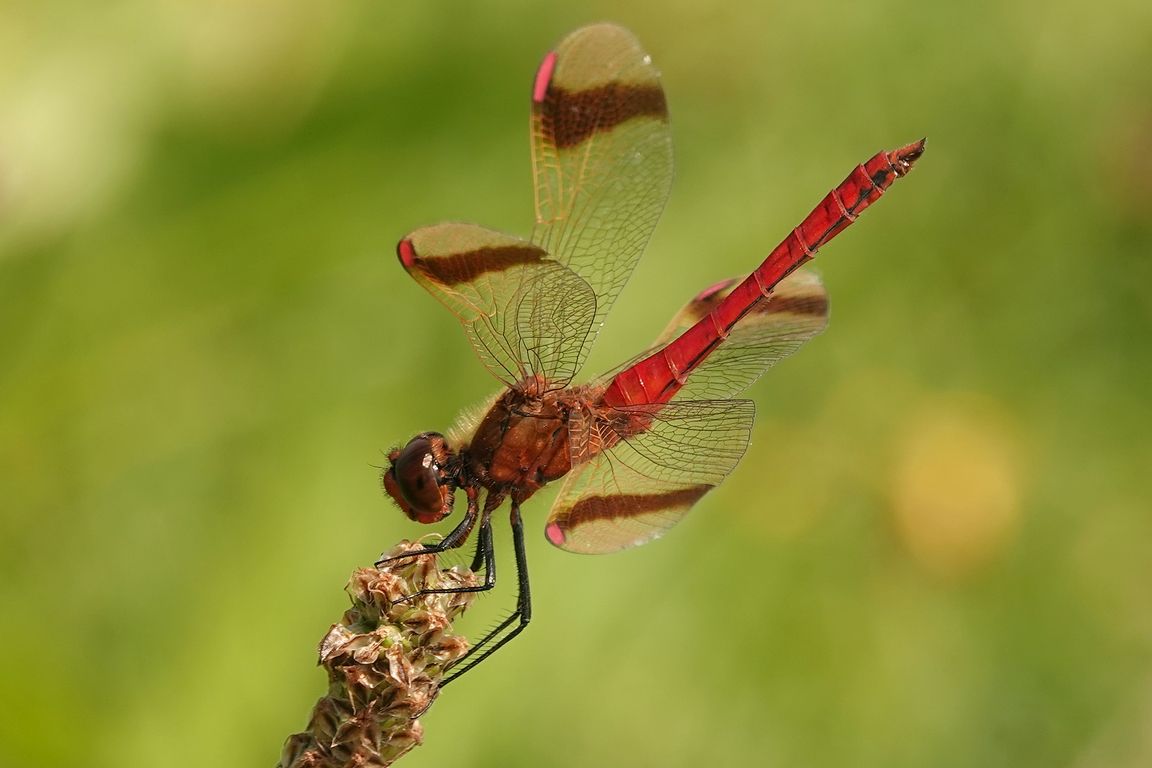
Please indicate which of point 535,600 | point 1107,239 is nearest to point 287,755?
point 535,600

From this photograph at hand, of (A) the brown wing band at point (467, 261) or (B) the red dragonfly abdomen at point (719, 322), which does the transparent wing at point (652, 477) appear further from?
(A) the brown wing band at point (467, 261)

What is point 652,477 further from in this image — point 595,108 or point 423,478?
point 595,108

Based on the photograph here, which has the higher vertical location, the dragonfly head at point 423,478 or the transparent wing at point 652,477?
the dragonfly head at point 423,478

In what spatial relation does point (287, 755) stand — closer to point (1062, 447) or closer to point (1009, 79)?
point (1062, 447)

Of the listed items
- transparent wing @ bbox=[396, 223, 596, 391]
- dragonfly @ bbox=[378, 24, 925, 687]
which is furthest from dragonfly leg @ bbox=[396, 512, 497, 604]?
transparent wing @ bbox=[396, 223, 596, 391]

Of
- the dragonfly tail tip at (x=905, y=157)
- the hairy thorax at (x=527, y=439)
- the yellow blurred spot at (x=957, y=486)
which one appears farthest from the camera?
the yellow blurred spot at (x=957, y=486)

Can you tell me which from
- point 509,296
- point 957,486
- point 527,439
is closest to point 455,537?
point 527,439

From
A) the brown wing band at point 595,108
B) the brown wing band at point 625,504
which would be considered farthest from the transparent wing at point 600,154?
the brown wing band at point 625,504
